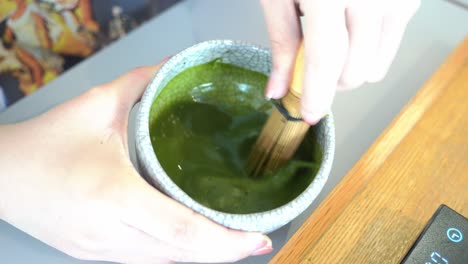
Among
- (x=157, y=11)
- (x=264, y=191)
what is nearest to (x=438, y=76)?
(x=264, y=191)

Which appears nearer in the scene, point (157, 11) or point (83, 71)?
point (83, 71)

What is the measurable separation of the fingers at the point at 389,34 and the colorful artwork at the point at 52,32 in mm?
329

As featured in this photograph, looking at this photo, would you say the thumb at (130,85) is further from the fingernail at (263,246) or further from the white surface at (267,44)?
the fingernail at (263,246)

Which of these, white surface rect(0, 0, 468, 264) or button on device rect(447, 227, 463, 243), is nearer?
button on device rect(447, 227, 463, 243)

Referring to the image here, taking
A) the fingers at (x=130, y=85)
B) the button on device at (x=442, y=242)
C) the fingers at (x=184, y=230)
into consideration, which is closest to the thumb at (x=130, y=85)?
the fingers at (x=130, y=85)

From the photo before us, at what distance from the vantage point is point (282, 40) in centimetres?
39

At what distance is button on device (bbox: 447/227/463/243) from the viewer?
1.24 feet

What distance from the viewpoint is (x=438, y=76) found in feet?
1.72

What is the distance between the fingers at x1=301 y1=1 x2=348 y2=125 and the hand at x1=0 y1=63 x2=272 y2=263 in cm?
11

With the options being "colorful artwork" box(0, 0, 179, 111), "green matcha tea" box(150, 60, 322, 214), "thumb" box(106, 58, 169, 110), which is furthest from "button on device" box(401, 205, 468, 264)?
"colorful artwork" box(0, 0, 179, 111)

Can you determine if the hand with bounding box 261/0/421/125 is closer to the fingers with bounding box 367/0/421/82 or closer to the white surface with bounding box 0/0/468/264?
the fingers with bounding box 367/0/421/82

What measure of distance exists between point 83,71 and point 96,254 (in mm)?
226

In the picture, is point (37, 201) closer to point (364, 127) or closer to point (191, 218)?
point (191, 218)

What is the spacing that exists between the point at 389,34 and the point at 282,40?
9 centimetres
